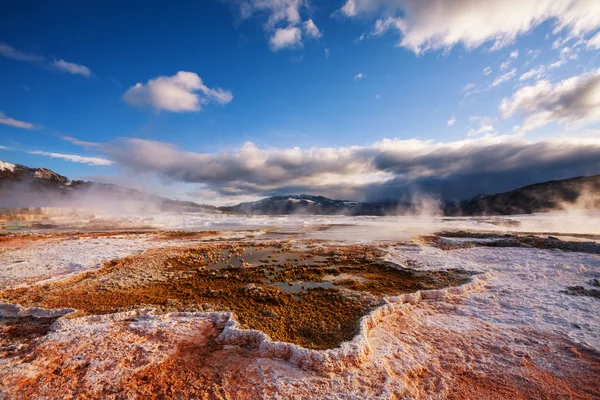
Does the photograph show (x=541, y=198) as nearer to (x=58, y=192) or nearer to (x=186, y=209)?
(x=186, y=209)

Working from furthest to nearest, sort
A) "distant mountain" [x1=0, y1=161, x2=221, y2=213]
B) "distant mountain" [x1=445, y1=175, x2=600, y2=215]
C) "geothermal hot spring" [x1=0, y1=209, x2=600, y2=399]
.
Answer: "distant mountain" [x1=0, y1=161, x2=221, y2=213] → "distant mountain" [x1=445, y1=175, x2=600, y2=215] → "geothermal hot spring" [x1=0, y1=209, x2=600, y2=399]

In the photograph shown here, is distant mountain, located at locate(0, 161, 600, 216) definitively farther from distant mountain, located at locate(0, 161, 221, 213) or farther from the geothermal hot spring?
the geothermal hot spring

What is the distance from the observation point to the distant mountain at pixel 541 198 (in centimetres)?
8744

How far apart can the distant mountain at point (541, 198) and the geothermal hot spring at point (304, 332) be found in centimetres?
10355

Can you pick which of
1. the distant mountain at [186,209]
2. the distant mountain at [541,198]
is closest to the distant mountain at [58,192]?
the distant mountain at [186,209]

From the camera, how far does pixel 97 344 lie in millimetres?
4805

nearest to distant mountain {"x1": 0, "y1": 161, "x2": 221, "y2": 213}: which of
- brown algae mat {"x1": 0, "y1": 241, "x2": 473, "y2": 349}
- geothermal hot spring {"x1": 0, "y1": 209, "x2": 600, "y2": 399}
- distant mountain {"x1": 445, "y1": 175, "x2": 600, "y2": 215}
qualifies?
brown algae mat {"x1": 0, "y1": 241, "x2": 473, "y2": 349}

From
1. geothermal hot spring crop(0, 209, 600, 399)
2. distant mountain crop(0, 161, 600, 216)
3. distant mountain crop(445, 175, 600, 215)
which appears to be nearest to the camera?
geothermal hot spring crop(0, 209, 600, 399)

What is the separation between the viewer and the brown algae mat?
19.5ft

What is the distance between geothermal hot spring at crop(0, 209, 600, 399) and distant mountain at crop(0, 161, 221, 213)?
330ft

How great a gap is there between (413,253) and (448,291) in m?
5.96

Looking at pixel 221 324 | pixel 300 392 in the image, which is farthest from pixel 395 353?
pixel 221 324

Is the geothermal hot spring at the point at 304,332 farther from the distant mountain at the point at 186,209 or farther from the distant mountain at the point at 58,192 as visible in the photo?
the distant mountain at the point at 58,192

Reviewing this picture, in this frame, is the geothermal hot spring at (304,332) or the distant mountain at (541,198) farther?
the distant mountain at (541,198)
